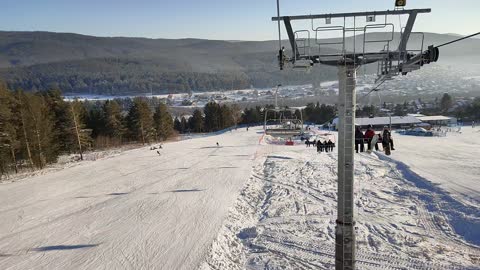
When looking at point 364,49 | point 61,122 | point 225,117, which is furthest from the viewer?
point 225,117

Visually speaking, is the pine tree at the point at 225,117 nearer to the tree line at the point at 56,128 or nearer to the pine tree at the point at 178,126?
the pine tree at the point at 178,126

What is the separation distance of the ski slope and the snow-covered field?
0.20 ft

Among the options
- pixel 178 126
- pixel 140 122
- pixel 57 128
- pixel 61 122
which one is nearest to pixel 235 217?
pixel 57 128

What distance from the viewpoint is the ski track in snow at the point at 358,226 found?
13539mm

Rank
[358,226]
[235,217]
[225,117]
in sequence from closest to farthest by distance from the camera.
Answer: [358,226], [235,217], [225,117]

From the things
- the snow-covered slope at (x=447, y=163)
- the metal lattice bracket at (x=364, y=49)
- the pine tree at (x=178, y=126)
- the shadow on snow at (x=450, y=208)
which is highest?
the metal lattice bracket at (x=364, y=49)

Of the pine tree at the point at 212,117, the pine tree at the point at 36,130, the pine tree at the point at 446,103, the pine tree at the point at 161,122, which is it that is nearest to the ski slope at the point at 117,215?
the pine tree at the point at 36,130

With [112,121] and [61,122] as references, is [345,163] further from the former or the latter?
[112,121]

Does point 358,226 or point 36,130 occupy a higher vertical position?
point 36,130

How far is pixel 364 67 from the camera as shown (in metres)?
8.09

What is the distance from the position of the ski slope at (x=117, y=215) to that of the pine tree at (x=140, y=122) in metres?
20.2

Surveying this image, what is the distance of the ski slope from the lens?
13875 millimetres

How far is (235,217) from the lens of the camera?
18.1 metres

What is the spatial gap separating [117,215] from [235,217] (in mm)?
6509
